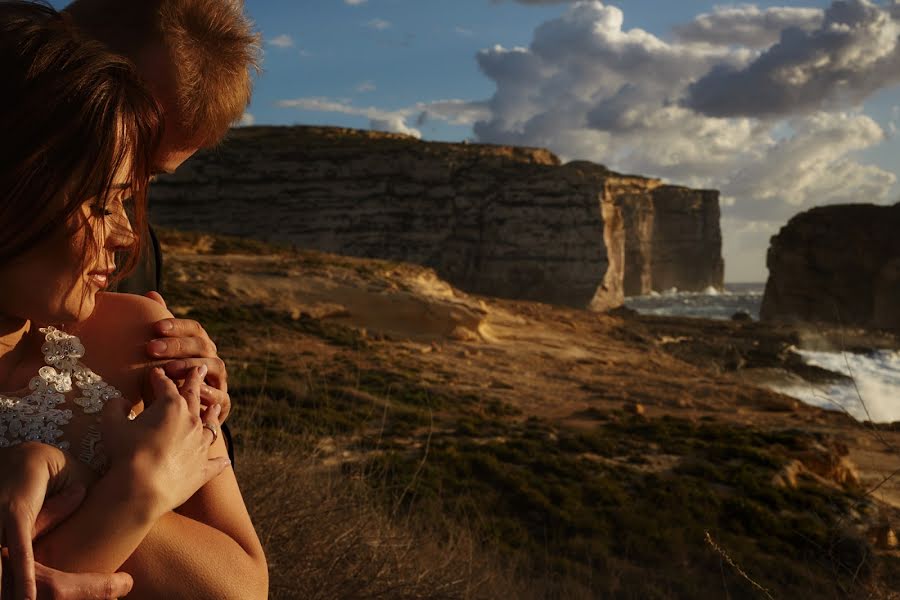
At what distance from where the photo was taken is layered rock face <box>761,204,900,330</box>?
130 ft

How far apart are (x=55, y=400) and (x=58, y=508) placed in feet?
0.55

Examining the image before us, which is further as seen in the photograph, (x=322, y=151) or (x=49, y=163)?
(x=322, y=151)

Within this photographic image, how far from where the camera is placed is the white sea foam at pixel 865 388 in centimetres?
1667

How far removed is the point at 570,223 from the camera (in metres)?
39.6

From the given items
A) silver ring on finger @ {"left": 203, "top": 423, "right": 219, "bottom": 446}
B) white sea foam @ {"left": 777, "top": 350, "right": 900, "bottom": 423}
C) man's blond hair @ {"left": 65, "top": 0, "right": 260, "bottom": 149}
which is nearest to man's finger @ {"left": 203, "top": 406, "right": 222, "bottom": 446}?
silver ring on finger @ {"left": 203, "top": 423, "right": 219, "bottom": 446}

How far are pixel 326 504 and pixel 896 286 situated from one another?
42025 millimetres

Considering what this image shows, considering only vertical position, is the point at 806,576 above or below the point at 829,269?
below

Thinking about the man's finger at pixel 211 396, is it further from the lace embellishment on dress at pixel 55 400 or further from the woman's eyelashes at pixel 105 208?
the woman's eyelashes at pixel 105 208

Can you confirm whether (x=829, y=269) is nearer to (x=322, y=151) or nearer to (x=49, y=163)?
(x=322, y=151)

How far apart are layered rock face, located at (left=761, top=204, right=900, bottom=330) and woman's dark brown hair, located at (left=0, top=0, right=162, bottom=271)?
141 feet

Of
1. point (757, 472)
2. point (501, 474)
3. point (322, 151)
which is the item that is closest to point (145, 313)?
point (501, 474)

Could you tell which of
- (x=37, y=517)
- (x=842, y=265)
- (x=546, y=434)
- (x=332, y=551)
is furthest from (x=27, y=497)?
(x=842, y=265)

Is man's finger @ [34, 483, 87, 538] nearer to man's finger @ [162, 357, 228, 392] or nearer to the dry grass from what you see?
man's finger @ [162, 357, 228, 392]

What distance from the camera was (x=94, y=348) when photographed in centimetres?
117
